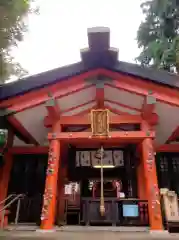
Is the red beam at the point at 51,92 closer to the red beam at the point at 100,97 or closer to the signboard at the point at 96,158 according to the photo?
the red beam at the point at 100,97

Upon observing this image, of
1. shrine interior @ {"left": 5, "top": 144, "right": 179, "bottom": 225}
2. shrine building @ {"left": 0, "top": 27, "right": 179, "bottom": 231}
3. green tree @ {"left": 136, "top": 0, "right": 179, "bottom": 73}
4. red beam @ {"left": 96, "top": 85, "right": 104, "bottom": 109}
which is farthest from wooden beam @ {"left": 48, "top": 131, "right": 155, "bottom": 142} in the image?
green tree @ {"left": 136, "top": 0, "right": 179, "bottom": 73}

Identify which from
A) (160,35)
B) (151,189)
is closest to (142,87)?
(151,189)

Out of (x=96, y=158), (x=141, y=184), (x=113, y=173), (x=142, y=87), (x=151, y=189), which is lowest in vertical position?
(x=151, y=189)

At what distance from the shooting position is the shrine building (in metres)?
5.86

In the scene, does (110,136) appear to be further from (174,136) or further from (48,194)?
(174,136)

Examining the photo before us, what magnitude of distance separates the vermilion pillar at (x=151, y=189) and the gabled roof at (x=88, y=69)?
1558mm

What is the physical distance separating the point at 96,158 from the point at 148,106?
3.44 m

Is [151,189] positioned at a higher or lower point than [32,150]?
lower

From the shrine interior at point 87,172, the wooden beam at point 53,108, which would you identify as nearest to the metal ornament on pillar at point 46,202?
the wooden beam at point 53,108

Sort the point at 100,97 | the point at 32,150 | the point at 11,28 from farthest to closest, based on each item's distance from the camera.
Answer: the point at 11,28 → the point at 32,150 → the point at 100,97

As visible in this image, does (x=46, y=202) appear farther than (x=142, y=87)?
No

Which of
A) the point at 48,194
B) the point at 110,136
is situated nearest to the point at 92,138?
the point at 110,136

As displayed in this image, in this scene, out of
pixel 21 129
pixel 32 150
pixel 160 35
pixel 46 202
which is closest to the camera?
pixel 46 202

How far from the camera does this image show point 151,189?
5516 millimetres
